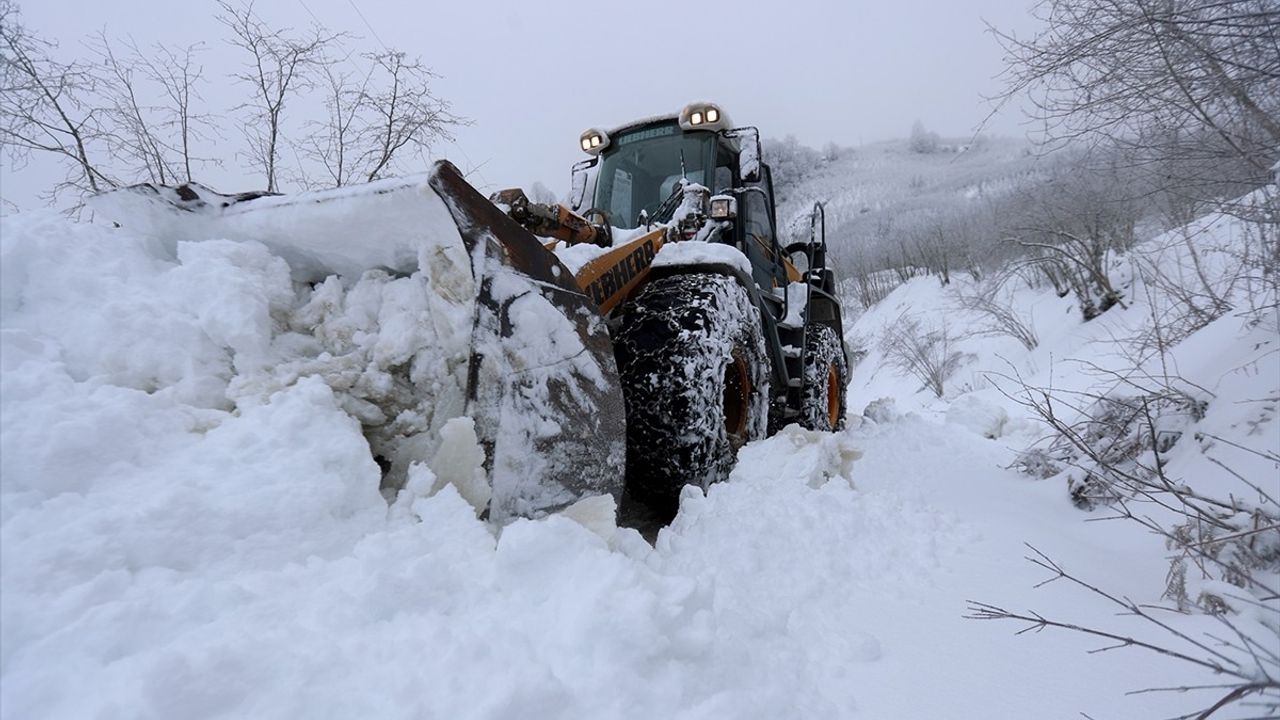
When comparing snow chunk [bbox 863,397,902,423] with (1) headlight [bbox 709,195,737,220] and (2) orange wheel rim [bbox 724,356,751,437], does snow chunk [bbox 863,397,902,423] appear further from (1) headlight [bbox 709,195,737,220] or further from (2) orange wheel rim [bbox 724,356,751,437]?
(1) headlight [bbox 709,195,737,220]

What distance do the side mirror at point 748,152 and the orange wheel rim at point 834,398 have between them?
82.1 inches

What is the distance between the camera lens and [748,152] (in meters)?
4.40

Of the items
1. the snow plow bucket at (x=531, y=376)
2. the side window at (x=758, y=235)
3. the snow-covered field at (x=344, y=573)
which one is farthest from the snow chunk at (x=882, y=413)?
the snow plow bucket at (x=531, y=376)

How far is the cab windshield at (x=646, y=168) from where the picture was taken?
4602 mm

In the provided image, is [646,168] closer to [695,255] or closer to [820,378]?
[695,255]

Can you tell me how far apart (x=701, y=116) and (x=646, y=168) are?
61 centimetres

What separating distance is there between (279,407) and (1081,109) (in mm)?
3804

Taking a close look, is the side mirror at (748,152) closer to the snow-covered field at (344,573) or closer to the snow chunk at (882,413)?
the snow-covered field at (344,573)

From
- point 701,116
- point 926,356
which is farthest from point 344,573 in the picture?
point 926,356

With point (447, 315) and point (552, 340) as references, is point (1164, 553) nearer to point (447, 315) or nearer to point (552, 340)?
point (552, 340)

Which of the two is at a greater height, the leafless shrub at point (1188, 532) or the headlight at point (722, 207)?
the headlight at point (722, 207)

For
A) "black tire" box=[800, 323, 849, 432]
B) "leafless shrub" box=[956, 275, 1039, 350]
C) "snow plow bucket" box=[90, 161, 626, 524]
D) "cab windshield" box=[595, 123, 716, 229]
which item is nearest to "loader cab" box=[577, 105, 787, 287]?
"cab windshield" box=[595, 123, 716, 229]

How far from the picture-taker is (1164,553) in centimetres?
234

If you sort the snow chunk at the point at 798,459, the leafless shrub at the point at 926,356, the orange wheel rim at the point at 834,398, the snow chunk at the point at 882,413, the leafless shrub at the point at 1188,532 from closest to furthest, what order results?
the leafless shrub at the point at 1188,532, the snow chunk at the point at 798,459, the orange wheel rim at the point at 834,398, the snow chunk at the point at 882,413, the leafless shrub at the point at 926,356
